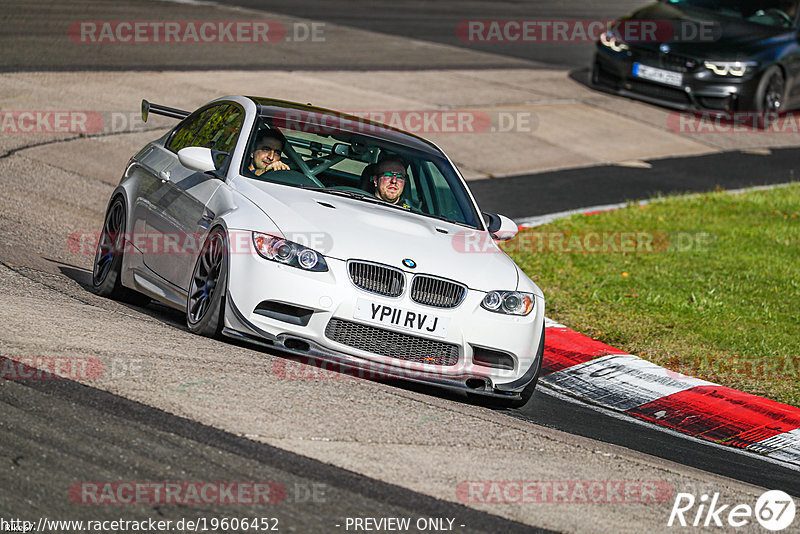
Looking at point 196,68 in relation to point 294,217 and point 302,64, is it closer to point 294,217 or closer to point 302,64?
point 302,64

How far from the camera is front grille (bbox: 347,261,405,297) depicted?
6.66 metres

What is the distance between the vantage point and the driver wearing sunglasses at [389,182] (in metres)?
7.89

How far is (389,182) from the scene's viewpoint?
7.90 meters

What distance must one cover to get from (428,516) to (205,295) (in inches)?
104

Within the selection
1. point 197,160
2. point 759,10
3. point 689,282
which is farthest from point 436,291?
point 759,10

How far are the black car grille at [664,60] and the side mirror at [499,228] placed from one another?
1148 centimetres

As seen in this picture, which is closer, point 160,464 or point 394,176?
point 160,464

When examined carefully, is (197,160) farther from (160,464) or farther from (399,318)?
(160,464)

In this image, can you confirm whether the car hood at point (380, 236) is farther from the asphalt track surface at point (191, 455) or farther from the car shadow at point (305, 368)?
the asphalt track surface at point (191, 455)

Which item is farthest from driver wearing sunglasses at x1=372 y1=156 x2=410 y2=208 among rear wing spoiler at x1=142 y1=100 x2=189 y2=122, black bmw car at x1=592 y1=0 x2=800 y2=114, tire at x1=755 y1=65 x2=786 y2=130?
tire at x1=755 y1=65 x2=786 y2=130

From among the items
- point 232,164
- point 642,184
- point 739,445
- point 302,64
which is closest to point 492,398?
point 739,445

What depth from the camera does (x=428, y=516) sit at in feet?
15.8

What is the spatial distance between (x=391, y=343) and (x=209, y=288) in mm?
1143

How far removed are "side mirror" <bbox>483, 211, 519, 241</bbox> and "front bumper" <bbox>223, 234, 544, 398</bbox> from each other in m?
1.24
